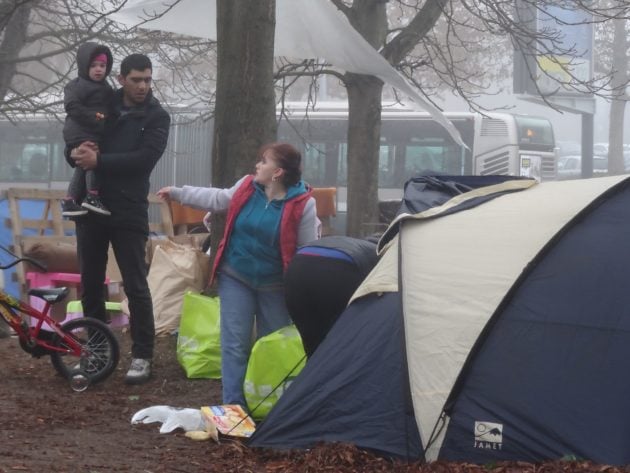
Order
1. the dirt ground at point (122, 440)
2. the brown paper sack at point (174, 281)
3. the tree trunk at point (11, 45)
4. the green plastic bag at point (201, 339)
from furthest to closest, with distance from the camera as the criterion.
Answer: the tree trunk at point (11, 45), the brown paper sack at point (174, 281), the green plastic bag at point (201, 339), the dirt ground at point (122, 440)

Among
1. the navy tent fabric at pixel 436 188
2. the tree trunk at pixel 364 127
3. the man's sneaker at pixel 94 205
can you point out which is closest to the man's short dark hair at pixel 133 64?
the man's sneaker at pixel 94 205

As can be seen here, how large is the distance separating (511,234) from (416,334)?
2.32ft

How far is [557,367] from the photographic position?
5.20 meters

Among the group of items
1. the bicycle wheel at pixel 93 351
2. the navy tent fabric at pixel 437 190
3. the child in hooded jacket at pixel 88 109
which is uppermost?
the child in hooded jacket at pixel 88 109

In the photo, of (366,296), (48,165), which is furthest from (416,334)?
(48,165)

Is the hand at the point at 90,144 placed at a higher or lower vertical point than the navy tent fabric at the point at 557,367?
higher

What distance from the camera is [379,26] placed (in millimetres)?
14344

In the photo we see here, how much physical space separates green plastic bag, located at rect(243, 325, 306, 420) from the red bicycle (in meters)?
1.35

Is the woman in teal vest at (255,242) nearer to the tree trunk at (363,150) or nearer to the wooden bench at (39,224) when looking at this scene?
the wooden bench at (39,224)

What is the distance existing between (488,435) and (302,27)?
6605 mm

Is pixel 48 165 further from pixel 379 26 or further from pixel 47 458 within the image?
pixel 47 458

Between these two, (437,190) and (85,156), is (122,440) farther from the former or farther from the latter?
(437,190)

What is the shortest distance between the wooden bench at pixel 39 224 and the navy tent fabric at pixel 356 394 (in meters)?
6.56

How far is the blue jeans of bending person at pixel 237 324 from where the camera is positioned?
668cm
